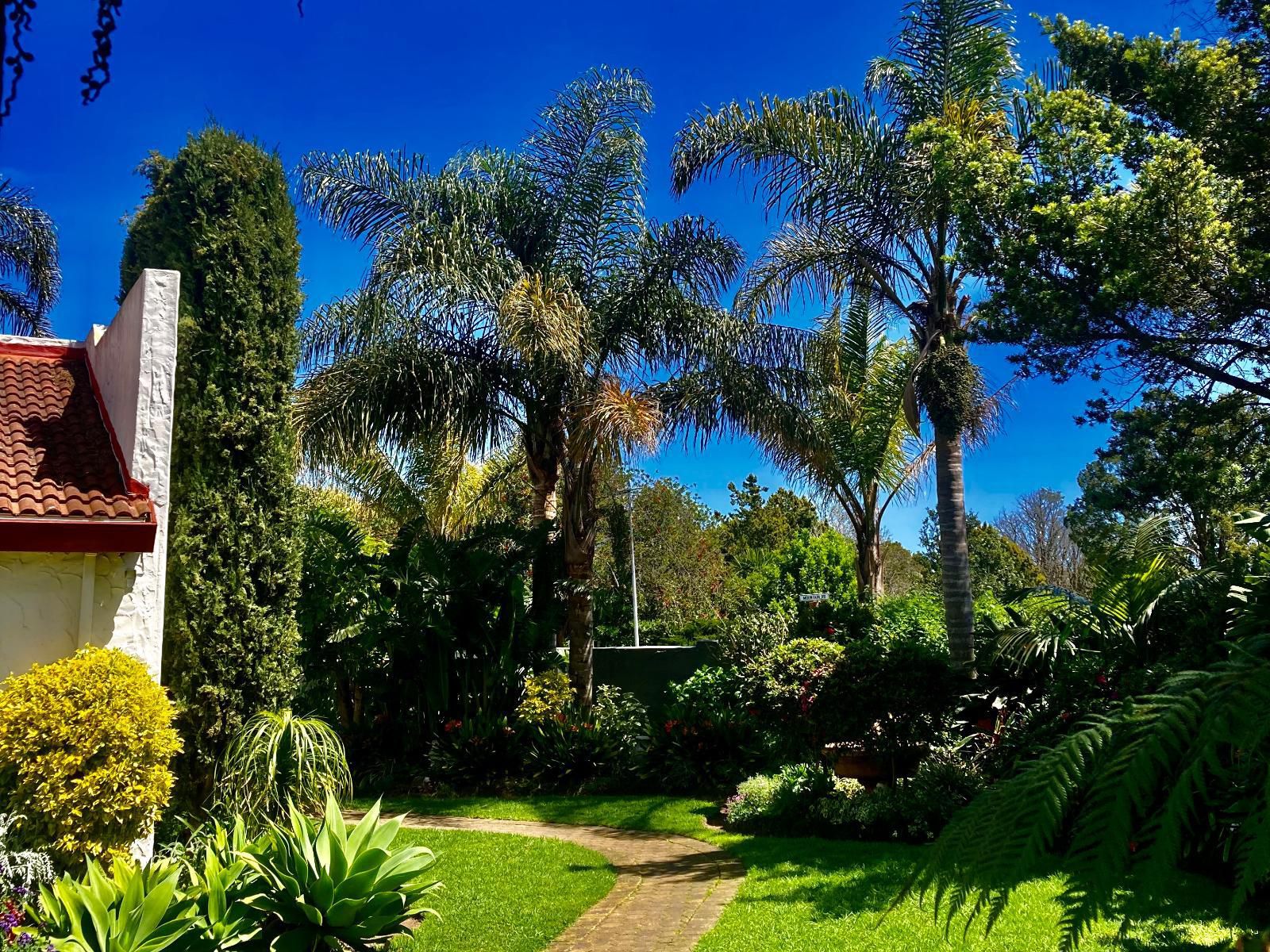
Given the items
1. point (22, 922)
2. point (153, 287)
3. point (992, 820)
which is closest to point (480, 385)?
point (153, 287)

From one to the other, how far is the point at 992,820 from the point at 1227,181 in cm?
1025

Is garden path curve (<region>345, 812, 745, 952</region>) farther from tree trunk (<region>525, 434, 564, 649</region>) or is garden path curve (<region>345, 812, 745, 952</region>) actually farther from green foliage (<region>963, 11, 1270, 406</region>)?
green foliage (<region>963, 11, 1270, 406</region>)

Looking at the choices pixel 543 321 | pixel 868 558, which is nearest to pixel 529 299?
pixel 543 321

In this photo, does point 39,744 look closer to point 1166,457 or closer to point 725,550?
point 1166,457

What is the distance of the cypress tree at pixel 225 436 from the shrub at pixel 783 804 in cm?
522

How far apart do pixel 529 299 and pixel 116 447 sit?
20.4ft

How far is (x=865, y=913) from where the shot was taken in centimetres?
755

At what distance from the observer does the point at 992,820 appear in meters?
A: 1.38

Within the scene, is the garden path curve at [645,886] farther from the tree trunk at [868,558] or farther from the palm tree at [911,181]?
the tree trunk at [868,558]

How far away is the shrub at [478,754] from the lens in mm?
14438

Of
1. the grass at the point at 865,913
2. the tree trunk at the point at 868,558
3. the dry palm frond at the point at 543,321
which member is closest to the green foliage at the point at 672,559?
the tree trunk at the point at 868,558

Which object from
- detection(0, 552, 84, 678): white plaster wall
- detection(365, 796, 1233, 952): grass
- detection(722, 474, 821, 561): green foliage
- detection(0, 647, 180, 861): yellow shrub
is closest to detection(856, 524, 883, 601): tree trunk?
detection(365, 796, 1233, 952): grass

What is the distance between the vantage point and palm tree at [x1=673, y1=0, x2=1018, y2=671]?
438 inches

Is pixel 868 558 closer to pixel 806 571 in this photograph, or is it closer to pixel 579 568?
pixel 579 568
